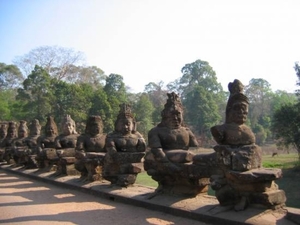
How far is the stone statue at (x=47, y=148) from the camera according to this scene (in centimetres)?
1273

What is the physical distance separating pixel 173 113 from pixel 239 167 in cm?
224

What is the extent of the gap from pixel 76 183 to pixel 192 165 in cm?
452

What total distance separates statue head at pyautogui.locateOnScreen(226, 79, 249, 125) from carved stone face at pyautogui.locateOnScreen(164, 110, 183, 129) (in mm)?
1570

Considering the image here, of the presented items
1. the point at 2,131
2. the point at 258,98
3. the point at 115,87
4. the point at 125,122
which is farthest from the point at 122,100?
the point at 258,98

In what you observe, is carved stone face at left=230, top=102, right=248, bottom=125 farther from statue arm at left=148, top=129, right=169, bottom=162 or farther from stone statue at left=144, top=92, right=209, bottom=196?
statue arm at left=148, top=129, right=169, bottom=162

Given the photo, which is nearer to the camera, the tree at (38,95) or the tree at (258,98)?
the tree at (38,95)

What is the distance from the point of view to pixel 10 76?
44406 millimetres

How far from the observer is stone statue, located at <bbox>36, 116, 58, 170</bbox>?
12.7 m

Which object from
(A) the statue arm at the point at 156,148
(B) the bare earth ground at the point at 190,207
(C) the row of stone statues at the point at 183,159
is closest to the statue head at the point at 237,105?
(C) the row of stone statues at the point at 183,159

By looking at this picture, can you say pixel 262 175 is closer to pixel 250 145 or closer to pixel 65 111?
pixel 250 145

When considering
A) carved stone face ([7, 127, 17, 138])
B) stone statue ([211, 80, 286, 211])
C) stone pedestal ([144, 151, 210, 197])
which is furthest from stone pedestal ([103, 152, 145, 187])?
carved stone face ([7, 127, 17, 138])

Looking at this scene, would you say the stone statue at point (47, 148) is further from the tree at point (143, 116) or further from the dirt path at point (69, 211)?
the tree at point (143, 116)

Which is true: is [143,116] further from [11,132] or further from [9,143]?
[9,143]

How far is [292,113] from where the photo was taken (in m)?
22.7
